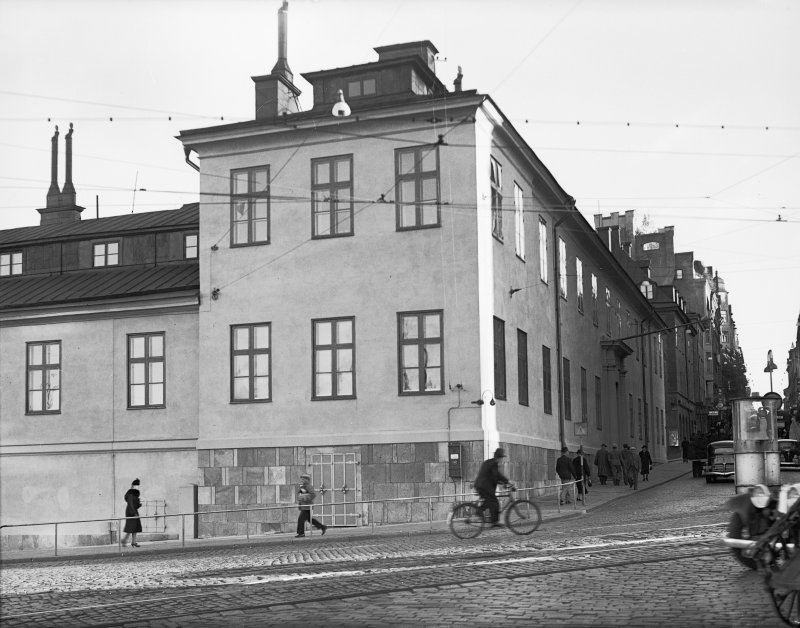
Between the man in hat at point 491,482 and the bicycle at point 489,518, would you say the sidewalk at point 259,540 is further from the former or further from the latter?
the man in hat at point 491,482

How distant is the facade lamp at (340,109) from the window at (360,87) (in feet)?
7.21

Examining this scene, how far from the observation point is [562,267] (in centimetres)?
3759

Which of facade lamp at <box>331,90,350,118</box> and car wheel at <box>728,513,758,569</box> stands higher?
facade lamp at <box>331,90,350,118</box>

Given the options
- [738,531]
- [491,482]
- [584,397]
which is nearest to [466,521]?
[491,482]

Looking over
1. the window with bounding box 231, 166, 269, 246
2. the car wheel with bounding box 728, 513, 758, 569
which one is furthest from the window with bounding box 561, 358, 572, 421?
the car wheel with bounding box 728, 513, 758, 569

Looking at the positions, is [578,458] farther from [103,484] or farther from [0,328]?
[0,328]

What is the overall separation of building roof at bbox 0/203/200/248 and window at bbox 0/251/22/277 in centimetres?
35

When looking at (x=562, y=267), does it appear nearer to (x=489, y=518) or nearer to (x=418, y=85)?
(x=418, y=85)

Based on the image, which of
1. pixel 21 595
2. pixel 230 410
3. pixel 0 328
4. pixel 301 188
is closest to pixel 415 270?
pixel 301 188

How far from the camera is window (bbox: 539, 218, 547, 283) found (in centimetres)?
3444

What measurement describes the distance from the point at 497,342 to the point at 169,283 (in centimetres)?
949

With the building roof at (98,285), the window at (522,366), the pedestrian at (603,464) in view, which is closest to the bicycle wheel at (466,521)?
the window at (522,366)

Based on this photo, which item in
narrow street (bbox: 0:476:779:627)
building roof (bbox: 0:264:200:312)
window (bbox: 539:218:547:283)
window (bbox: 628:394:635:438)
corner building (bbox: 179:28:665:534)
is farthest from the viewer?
window (bbox: 628:394:635:438)

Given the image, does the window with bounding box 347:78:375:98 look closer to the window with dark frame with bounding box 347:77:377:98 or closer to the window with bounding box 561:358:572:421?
the window with dark frame with bounding box 347:77:377:98
